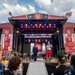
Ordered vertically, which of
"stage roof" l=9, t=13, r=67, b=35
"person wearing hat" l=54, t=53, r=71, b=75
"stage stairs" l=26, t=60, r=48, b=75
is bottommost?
"stage stairs" l=26, t=60, r=48, b=75

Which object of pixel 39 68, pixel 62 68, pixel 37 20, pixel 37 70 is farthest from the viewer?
pixel 37 20

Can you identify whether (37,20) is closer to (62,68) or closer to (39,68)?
(39,68)

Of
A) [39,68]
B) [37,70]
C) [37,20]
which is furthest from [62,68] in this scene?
[37,20]

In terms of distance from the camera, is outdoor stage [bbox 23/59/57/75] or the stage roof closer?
outdoor stage [bbox 23/59/57/75]

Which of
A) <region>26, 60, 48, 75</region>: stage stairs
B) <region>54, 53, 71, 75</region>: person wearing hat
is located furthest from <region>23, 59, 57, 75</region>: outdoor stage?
<region>54, 53, 71, 75</region>: person wearing hat

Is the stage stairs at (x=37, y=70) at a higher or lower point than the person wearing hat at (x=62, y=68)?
lower

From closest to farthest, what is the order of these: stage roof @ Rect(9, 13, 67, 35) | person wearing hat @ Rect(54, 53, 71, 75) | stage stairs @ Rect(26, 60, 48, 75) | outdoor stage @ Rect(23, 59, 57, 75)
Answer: person wearing hat @ Rect(54, 53, 71, 75)
stage stairs @ Rect(26, 60, 48, 75)
outdoor stage @ Rect(23, 59, 57, 75)
stage roof @ Rect(9, 13, 67, 35)

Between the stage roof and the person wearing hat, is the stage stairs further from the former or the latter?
the stage roof

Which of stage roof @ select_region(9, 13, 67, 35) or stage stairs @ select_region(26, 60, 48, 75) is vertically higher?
stage roof @ select_region(9, 13, 67, 35)

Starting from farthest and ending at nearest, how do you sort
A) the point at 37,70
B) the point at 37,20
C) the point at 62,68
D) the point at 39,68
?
the point at 37,20, the point at 39,68, the point at 37,70, the point at 62,68

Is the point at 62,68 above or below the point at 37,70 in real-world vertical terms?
above

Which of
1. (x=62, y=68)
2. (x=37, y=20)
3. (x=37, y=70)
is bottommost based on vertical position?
(x=37, y=70)

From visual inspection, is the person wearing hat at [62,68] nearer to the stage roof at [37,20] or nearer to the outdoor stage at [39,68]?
the outdoor stage at [39,68]

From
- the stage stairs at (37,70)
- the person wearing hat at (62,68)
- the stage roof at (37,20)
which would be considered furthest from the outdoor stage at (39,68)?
the stage roof at (37,20)
